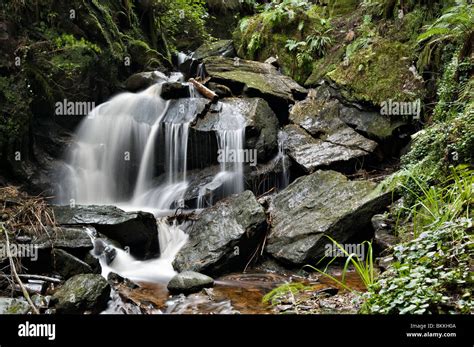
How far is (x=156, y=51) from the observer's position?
41.5 feet

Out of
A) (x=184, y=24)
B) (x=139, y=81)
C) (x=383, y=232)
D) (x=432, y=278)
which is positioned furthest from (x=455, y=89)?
(x=184, y=24)

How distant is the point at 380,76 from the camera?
9094 millimetres

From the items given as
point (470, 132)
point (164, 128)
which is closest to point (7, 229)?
point (164, 128)

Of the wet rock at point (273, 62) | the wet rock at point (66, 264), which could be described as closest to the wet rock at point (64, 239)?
the wet rock at point (66, 264)

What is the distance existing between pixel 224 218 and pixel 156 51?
7.79 metres

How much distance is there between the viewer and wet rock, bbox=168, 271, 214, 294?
5.26 metres

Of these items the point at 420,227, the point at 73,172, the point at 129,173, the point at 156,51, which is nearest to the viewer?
the point at 420,227

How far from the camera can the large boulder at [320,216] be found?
245 inches

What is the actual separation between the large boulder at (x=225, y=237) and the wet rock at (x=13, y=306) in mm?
2417

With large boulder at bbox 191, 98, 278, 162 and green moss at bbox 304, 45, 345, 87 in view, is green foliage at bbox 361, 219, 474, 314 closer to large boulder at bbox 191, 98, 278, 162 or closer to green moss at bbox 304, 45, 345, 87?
large boulder at bbox 191, 98, 278, 162

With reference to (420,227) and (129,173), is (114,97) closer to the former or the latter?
(129,173)

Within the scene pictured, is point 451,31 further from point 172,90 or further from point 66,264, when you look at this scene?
point 66,264

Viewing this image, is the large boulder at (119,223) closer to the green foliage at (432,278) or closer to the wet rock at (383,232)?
the wet rock at (383,232)

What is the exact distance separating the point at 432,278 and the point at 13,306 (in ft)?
12.7
